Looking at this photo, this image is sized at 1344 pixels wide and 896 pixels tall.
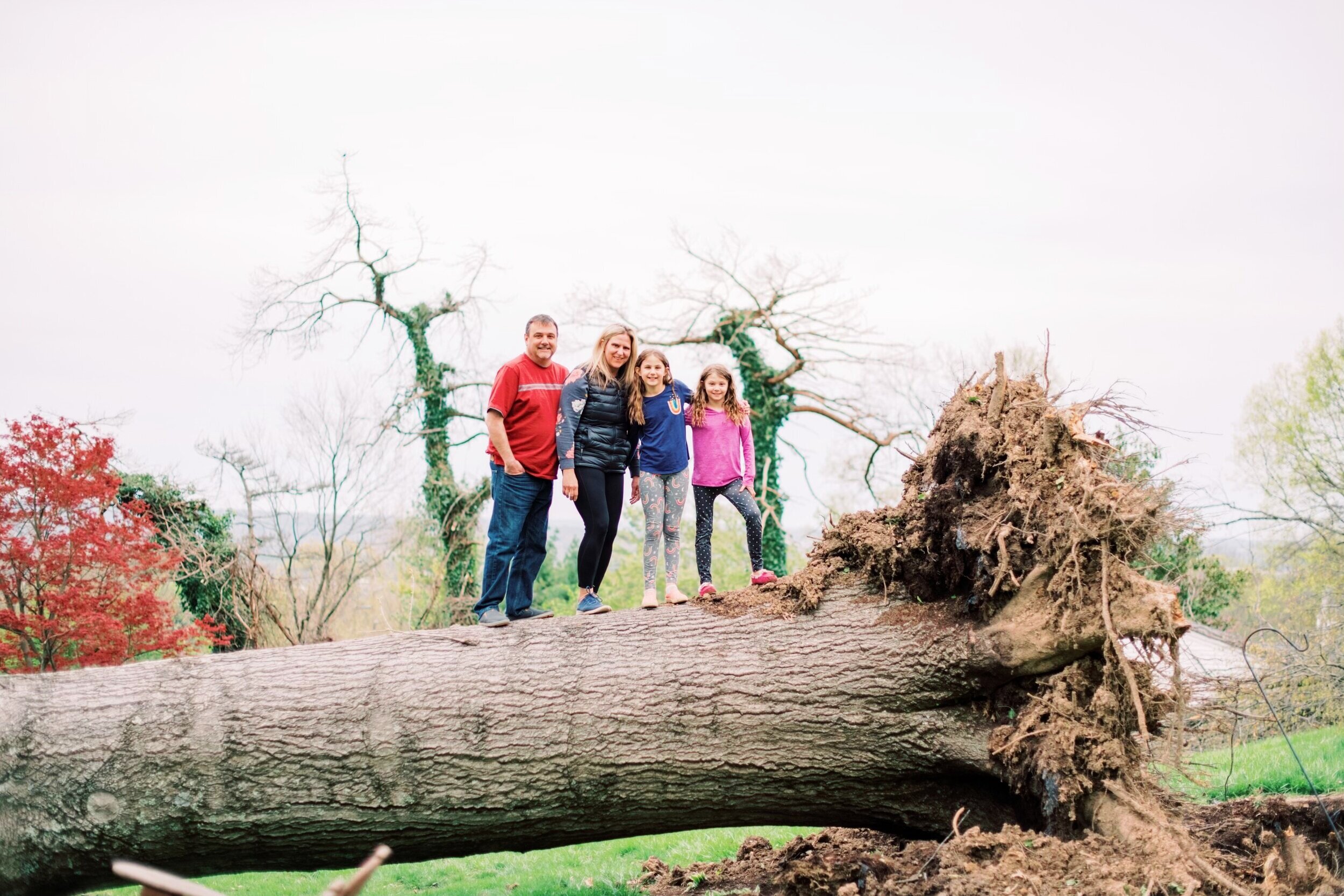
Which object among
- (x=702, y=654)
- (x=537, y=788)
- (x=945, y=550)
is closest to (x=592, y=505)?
(x=702, y=654)

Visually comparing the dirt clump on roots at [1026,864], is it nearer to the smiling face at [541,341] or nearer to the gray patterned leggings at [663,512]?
the gray patterned leggings at [663,512]

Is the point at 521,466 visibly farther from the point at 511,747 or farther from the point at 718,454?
the point at 511,747

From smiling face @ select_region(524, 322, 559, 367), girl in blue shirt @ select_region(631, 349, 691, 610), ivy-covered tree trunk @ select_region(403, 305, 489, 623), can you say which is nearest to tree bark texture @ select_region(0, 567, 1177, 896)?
girl in blue shirt @ select_region(631, 349, 691, 610)

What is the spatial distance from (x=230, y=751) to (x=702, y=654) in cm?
266

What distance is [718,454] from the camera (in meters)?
6.78

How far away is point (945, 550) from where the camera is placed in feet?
17.9

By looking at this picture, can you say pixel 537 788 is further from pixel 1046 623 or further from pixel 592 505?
pixel 1046 623

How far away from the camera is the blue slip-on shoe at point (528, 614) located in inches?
245

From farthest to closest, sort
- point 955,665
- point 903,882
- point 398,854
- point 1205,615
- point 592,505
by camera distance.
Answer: point 1205,615
point 592,505
point 398,854
point 955,665
point 903,882

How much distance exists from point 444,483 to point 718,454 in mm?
13187

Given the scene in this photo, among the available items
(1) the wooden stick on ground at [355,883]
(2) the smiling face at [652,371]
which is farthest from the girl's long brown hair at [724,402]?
(1) the wooden stick on ground at [355,883]

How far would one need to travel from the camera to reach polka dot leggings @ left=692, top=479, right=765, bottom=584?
22.1 ft

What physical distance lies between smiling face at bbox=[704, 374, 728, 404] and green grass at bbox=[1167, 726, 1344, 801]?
12.5 ft

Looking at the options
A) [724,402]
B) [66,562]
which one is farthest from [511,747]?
[66,562]
